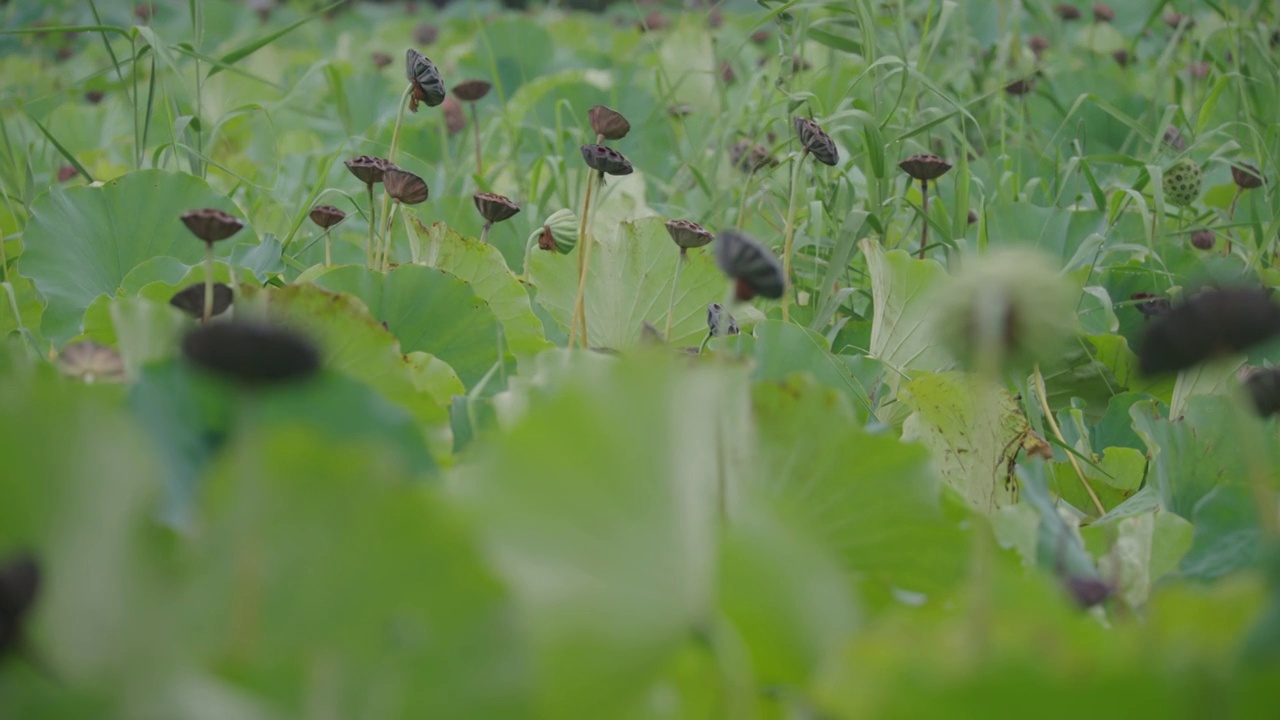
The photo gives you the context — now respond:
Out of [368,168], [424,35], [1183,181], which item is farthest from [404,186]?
[424,35]

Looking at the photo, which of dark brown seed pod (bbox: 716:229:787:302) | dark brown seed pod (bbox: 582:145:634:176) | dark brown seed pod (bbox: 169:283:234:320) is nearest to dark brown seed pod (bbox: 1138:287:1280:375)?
dark brown seed pod (bbox: 716:229:787:302)

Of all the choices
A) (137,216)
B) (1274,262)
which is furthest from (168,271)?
(1274,262)

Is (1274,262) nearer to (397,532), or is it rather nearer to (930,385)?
(930,385)

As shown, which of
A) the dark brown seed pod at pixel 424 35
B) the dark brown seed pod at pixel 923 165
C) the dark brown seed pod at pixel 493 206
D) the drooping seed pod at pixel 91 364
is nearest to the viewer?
the drooping seed pod at pixel 91 364

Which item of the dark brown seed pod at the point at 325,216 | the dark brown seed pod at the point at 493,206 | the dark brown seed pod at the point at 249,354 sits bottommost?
the dark brown seed pod at the point at 325,216

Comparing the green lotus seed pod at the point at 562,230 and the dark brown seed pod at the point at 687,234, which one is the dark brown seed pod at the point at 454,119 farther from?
the dark brown seed pod at the point at 687,234

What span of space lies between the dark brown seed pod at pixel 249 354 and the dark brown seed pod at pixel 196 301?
292mm

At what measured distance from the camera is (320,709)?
0.26m

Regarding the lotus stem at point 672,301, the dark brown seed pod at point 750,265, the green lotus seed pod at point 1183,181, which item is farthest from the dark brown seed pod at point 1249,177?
the dark brown seed pod at point 750,265

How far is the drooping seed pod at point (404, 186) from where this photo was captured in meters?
0.75

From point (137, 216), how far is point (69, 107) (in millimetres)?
1313

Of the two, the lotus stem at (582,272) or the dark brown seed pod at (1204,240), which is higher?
the lotus stem at (582,272)

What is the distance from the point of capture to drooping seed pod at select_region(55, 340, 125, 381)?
42cm

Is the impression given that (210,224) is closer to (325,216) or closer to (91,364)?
(91,364)
